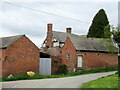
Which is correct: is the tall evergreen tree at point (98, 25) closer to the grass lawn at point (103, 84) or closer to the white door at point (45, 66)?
the white door at point (45, 66)

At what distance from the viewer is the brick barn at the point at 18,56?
99.5ft

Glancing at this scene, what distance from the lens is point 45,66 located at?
34.7 metres

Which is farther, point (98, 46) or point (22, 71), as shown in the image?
point (98, 46)

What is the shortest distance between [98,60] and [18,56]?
49.8 feet

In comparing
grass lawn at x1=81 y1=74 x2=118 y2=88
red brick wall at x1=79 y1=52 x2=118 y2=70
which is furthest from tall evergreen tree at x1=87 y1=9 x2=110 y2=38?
grass lawn at x1=81 y1=74 x2=118 y2=88

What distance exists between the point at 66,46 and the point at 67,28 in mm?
17570

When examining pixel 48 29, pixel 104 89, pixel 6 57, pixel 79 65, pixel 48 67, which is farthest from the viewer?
pixel 48 29

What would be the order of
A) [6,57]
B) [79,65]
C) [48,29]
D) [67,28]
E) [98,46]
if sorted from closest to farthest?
[6,57] → [79,65] → [98,46] → [48,29] → [67,28]

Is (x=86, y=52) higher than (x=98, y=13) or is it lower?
lower

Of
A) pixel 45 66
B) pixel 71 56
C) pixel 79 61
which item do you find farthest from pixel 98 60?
pixel 45 66

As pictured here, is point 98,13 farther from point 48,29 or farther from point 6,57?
point 6,57

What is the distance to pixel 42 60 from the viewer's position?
35000 mm

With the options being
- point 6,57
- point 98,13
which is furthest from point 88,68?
point 98,13

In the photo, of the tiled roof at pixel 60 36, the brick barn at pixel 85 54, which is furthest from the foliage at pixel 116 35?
the tiled roof at pixel 60 36
